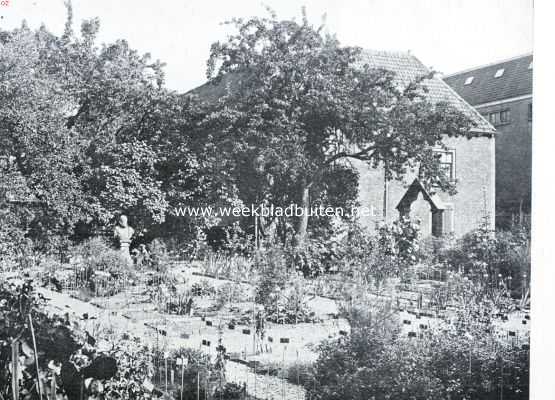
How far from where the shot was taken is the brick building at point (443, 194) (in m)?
3.20

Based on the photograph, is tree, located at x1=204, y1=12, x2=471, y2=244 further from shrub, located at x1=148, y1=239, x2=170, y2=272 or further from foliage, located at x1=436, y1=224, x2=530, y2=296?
shrub, located at x1=148, y1=239, x2=170, y2=272

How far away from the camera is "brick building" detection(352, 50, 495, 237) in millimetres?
3199

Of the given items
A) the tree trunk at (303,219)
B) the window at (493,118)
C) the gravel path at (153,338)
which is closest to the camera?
the gravel path at (153,338)

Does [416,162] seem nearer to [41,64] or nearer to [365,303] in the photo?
[365,303]

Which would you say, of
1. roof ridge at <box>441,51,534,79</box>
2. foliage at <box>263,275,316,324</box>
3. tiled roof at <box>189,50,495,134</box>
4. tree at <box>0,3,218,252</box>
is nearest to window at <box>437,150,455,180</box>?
tiled roof at <box>189,50,495,134</box>

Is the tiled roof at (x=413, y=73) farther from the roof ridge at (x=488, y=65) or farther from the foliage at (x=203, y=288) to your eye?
the foliage at (x=203, y=288)

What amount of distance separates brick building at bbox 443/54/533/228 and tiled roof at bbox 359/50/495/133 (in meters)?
0.07

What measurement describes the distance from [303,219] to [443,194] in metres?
0.87

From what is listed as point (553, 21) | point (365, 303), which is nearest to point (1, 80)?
point (365, 303)

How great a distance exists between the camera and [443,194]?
3299 mm

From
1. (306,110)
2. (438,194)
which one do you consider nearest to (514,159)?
(438,194)

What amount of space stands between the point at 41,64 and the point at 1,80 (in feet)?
0.77

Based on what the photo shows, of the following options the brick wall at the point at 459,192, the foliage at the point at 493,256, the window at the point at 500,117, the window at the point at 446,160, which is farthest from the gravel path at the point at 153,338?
the window at the point at 500,117

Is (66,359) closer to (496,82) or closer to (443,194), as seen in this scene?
(443,194)
